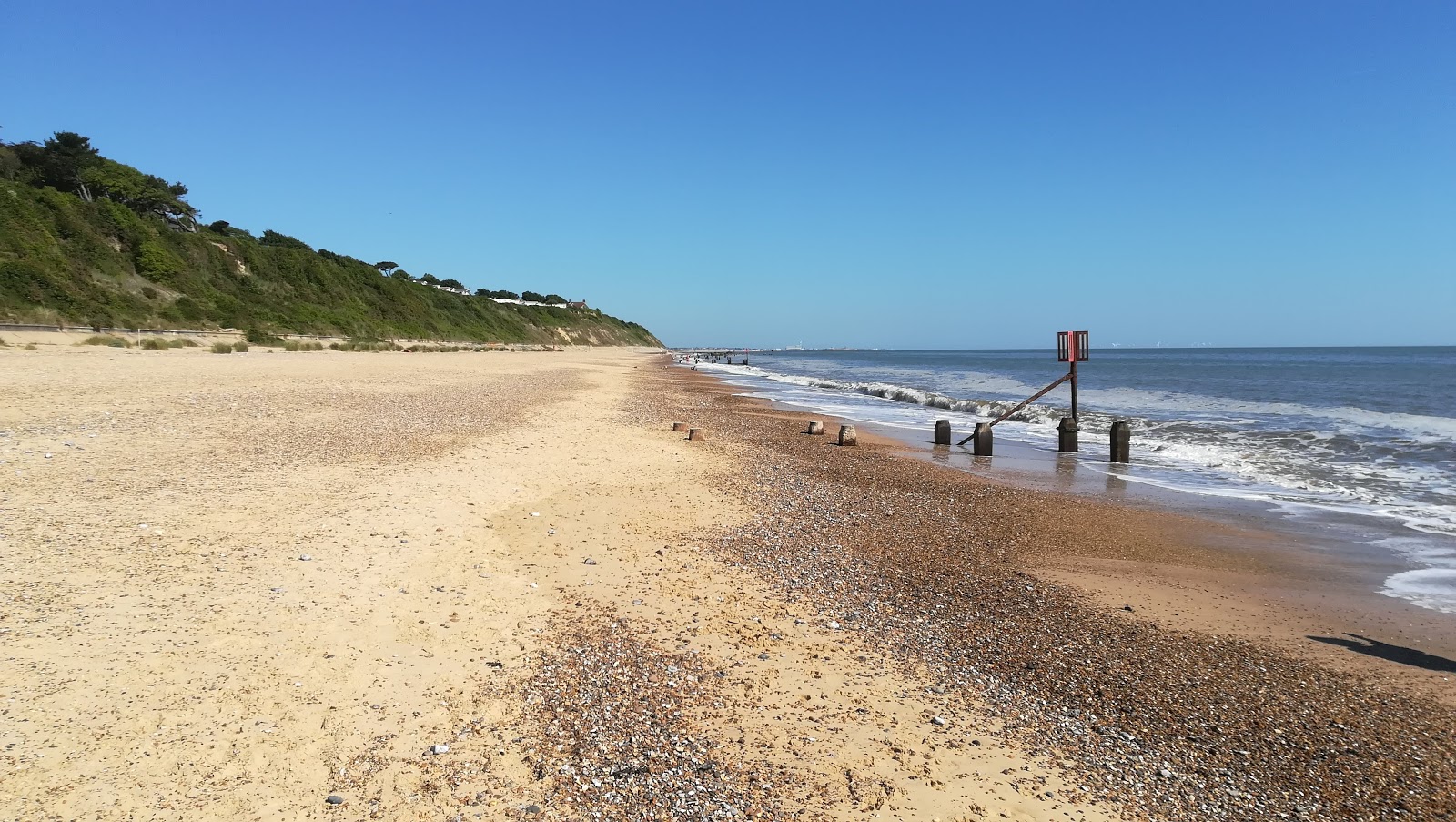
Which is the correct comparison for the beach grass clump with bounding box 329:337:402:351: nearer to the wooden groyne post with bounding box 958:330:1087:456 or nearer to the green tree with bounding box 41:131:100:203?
the green tree with bounding box 41:131:100:203

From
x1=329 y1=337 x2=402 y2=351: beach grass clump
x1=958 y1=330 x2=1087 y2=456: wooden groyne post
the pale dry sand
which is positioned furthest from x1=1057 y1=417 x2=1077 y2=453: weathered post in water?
x1=329 y1=337 x2=402 y2=351: beach grass clump

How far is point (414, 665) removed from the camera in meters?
4.35

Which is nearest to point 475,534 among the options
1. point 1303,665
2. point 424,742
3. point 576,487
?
point 576,487

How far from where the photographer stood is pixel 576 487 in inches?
369

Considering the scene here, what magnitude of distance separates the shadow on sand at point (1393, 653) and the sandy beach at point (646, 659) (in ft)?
0.11

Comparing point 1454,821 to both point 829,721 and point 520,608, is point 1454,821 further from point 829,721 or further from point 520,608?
point 520,608

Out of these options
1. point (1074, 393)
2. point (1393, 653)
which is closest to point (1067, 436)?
point (1074, 393)

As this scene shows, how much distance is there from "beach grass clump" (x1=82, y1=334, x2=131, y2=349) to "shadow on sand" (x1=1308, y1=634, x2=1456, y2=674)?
32.5 metres

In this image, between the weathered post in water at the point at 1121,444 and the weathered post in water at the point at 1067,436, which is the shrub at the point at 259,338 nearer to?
the weathered post in water at the point at 1067,436

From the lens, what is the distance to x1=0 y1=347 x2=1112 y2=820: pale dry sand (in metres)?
3.30

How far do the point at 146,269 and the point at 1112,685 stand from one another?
1810 inches

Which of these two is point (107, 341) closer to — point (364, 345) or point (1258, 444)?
point (364, 345)

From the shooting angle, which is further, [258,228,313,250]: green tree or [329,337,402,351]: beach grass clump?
[258,228,313,250]: green tree

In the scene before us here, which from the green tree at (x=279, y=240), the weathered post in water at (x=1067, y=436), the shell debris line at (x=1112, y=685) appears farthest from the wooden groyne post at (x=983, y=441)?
the green tree at (x=279, y=240)
